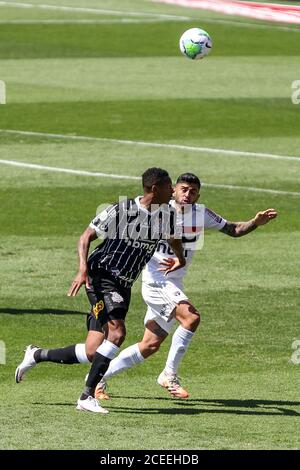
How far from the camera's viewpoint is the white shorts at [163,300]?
12766 millimetres

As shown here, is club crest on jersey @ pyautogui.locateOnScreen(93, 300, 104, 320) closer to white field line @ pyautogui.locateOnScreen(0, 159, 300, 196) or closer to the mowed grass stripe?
white field line @ pyautogui.locateOnScreen(0, 159, 300, 196)

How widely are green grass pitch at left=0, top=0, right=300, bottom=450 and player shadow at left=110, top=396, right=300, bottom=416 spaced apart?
28 mm

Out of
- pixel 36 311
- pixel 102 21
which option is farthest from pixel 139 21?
pixel 36 311

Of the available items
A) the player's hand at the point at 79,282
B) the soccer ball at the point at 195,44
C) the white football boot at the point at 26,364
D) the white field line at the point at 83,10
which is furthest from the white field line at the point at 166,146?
the white field line at the point at 83,10

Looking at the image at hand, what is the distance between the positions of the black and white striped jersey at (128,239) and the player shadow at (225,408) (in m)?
1.17

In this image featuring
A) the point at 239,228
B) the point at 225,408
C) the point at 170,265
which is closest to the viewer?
the point at 225,408

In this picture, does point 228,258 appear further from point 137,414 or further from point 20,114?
point 20,114

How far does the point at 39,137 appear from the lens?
2745 centimetres

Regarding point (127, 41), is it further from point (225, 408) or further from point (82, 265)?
point (82, 265)

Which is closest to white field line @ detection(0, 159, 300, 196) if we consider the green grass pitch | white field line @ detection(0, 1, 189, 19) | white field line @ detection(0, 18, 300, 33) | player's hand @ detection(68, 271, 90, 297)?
the green grass pitch

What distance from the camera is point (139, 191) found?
896 inches

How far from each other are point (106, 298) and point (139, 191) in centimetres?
1095

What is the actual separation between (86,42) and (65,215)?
18.1 m
